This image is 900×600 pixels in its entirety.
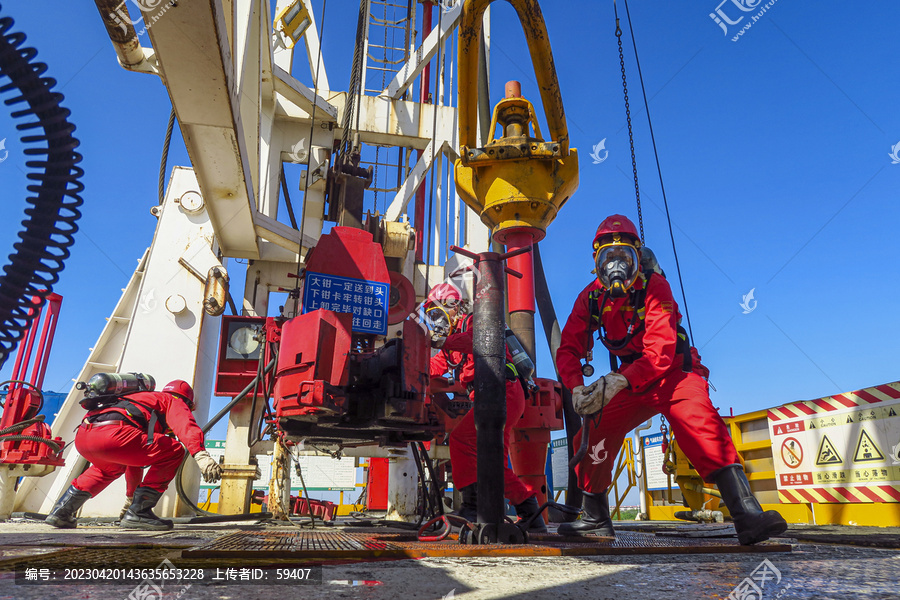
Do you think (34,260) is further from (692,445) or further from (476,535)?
(692,445)

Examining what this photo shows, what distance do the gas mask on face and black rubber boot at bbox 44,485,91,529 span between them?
4.06 m

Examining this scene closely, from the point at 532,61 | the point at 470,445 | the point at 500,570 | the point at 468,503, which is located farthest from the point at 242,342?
the point at 500,570

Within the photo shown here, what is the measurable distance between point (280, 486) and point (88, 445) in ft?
6.03

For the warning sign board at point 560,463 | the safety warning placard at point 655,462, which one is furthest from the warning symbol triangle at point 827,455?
the warning sign board at point 560,463

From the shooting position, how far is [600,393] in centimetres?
297

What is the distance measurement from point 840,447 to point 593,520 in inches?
147

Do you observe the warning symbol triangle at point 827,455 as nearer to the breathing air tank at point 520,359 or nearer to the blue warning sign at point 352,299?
the breathing air tank at point 520,359

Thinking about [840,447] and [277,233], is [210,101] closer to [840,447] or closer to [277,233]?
[277,233]

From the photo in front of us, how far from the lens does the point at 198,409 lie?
6.33 metres

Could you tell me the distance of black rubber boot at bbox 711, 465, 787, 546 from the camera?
248 centimetres

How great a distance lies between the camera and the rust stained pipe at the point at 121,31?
3.86m

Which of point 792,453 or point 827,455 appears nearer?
point 827,455

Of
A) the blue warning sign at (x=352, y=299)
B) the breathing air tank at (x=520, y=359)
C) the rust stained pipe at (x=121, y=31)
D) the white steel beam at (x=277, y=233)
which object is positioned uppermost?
the rust stained pipe at (x=121, y=31)

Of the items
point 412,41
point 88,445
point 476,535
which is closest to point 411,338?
point 476,535
